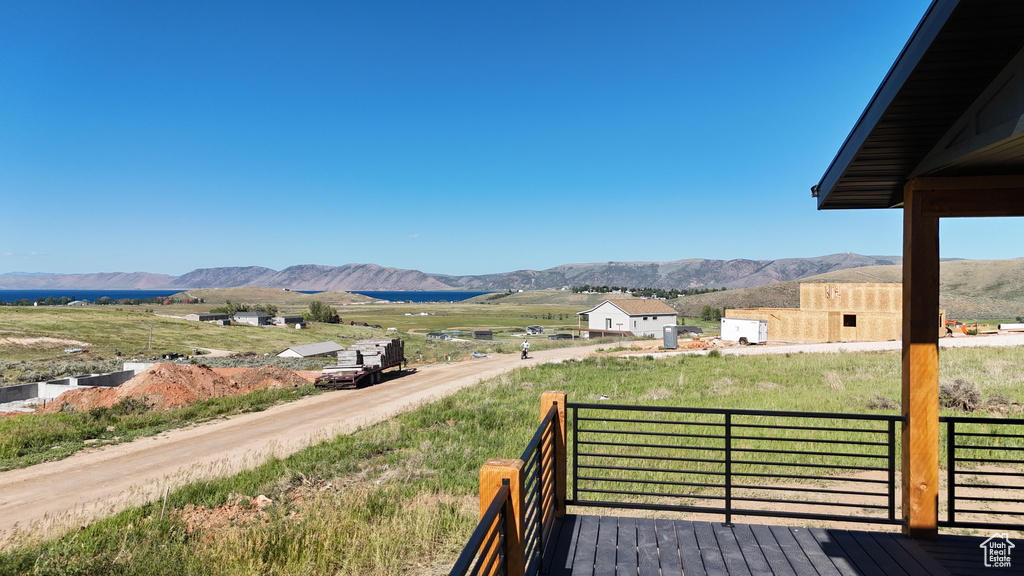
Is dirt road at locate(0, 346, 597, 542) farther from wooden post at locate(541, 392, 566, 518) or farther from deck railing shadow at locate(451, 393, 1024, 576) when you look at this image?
wooden post at locate(541, 392, 566, 518)

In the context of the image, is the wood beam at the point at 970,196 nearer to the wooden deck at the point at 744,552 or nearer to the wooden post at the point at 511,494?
the wooden deck at the point at 744,552

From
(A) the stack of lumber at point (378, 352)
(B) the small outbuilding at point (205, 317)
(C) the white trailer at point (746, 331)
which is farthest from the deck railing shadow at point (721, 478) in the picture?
(B) the small outbuilding at point (205, 317)

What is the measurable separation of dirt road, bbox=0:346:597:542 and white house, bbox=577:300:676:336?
3641 centimetres

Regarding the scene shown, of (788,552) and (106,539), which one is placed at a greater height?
(788,552)

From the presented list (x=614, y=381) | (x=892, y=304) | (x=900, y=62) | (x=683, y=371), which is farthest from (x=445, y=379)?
(x=892, y=304)

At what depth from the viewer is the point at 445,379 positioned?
26672 millimetres

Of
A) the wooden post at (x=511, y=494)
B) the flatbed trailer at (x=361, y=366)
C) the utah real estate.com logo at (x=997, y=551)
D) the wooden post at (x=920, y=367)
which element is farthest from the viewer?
the flatbed trailer at (x=361, y=366)

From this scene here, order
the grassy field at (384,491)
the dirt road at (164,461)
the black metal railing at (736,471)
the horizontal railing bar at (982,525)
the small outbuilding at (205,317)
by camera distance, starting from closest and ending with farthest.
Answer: the horizontal railing bar at (982,525) → the black metal railing at (736,471) → the grassy field at (384,491) → the dirt road at (164,461) → the small outbuilding at (205,317)

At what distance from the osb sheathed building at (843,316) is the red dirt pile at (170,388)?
1440 inches

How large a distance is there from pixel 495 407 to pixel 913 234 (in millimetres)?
12692

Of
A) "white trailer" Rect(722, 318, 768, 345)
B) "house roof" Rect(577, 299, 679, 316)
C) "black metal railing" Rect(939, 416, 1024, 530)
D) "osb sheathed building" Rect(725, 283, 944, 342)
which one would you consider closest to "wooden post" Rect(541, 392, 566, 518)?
"black metal railing" Rect(939, 416, 1024, 530)

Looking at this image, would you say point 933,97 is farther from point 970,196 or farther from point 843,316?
point 843,316

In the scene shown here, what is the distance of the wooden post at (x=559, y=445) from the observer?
5324mm

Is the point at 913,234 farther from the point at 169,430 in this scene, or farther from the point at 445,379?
the point at 445,379
